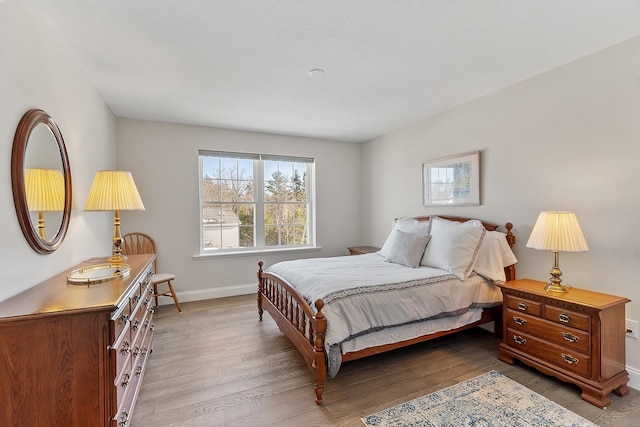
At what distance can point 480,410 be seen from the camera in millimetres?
1872

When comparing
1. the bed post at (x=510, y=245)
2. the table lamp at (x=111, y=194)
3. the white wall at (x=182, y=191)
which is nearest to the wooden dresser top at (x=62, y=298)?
the table lamp at (x=111, y=194)

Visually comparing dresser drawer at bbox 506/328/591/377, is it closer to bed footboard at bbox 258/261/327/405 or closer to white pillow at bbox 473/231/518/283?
white pillow at bbox 473/231/518/283

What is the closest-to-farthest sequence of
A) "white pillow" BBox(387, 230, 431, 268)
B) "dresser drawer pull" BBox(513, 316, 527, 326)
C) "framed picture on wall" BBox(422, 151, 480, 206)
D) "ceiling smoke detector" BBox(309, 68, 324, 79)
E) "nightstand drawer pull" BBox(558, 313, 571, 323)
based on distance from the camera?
"nightstand drawer pull" BBox(558, 313, 571, 323) → "dresser drawer pull" BBox(513, 316, 527, 326) → "ceiling smoke detector" BBox(309, 68, 324, 79) → "white pillow" BBox(387, 230, 431, 268) → "framed picture on wall" BBox(422, 151, 480, 206)

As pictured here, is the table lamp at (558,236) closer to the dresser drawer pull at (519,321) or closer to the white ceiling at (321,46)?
the dresser drawer pull at (519,321)

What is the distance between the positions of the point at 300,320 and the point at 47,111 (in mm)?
2209

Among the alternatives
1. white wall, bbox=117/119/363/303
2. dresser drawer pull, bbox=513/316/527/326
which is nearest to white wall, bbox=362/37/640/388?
dresser drawer pull, bbox=513/316/527/326

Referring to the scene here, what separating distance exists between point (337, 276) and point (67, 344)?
1793mm

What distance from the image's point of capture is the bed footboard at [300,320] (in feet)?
6.43

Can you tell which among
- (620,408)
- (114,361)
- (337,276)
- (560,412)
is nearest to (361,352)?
(337,276)

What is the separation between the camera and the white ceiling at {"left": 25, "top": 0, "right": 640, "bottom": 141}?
5.70 feet

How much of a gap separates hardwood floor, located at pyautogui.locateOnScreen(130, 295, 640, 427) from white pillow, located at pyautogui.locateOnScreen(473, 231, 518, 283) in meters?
0.68

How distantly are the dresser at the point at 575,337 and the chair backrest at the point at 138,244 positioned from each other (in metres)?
4.01

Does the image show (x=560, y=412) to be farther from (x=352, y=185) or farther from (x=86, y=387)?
(x=352, y=185)

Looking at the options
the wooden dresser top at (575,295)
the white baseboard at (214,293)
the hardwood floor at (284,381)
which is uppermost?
the wooden dresser top at (575,295)
